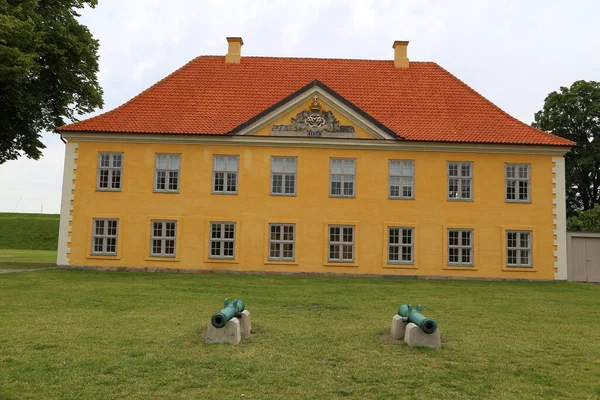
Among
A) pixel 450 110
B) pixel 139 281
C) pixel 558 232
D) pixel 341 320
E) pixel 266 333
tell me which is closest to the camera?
pixel 266 333

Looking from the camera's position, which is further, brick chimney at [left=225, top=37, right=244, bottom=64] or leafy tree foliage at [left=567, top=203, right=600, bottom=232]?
leafy tree foliage at [left=567, top=203, right=600, bottom=232]

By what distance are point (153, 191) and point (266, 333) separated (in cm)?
1616

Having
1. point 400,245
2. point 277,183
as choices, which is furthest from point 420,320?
point 277,183

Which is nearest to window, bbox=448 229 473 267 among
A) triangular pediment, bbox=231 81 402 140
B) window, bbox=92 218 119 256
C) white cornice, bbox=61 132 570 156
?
A: white cornice, bbox=61 132 570 156

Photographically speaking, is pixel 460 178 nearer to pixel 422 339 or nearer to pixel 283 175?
pixel 283 175

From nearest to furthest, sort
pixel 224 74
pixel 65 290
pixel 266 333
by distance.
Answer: pixel 266 333
pixel 65 290
pixel 224 74

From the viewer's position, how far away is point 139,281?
19516 mm

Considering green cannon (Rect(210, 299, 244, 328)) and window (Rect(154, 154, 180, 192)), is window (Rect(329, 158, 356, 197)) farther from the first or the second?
green cannon (Rect(210, 299, 244, 328))

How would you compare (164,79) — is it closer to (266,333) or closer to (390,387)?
(266,333)

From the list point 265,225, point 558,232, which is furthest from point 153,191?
point 558,232

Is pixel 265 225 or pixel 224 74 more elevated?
pixel 224 74

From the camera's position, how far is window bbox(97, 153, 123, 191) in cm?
2477

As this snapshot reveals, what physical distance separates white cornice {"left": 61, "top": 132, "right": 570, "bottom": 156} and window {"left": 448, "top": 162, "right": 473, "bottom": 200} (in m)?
0.69

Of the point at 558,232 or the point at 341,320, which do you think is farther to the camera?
the point at 558,232
